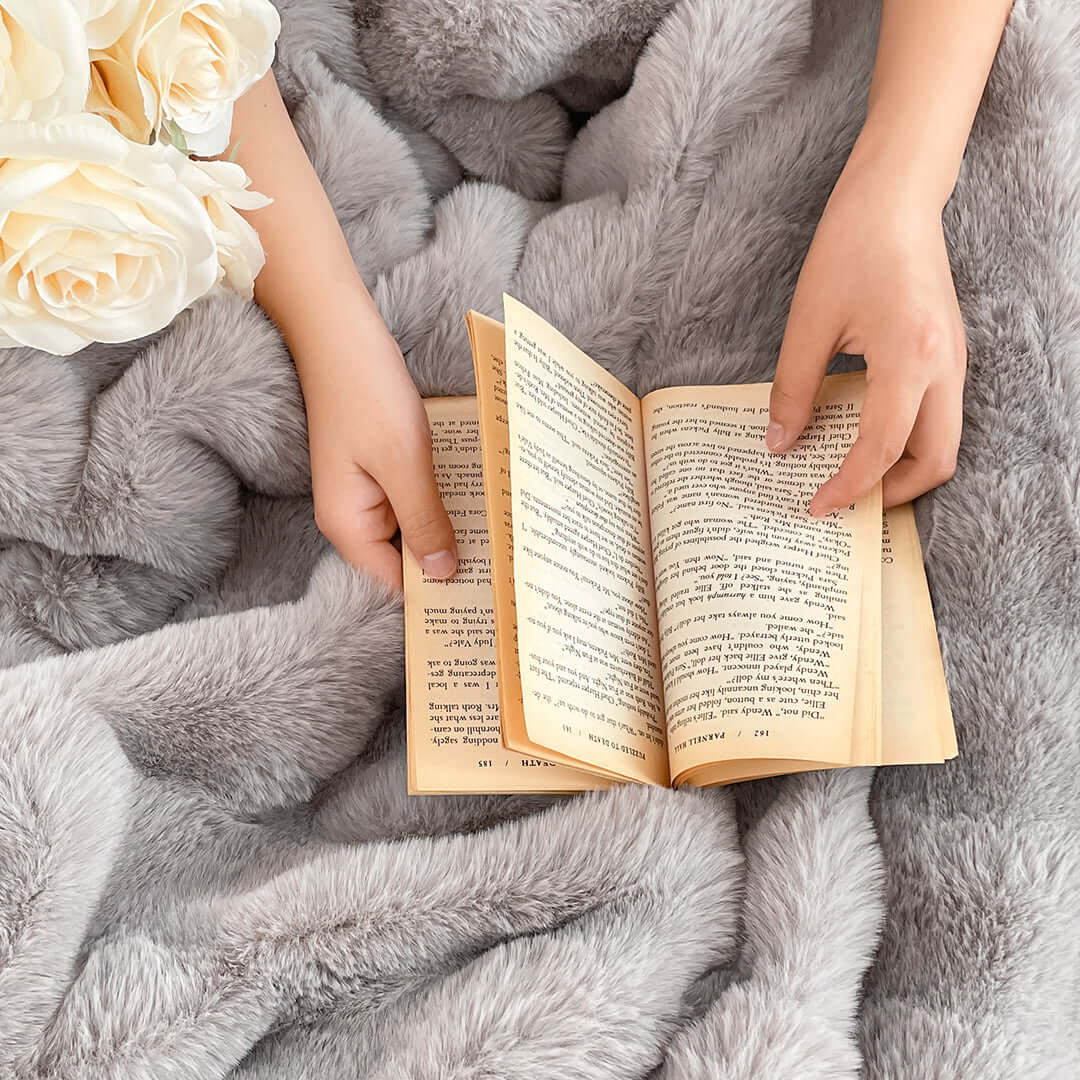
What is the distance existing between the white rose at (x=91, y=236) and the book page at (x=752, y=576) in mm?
317

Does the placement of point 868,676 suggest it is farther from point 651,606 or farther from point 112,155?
point 112,155

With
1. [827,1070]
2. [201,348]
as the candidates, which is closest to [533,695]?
[827,1070]

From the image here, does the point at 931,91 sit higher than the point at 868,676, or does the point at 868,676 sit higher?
the point at 931,91

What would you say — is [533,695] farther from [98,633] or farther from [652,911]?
[98,633]

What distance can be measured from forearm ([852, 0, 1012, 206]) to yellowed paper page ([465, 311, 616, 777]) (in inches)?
11.3

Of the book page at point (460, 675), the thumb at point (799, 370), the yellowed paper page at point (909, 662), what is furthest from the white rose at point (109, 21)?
the yellowed paper page at point (909, 662)

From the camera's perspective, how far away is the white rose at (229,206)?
1.79ft

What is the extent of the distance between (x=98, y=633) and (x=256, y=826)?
0.63 ft

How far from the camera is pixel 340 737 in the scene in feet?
2.13

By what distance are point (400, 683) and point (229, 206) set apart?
1.04 feet

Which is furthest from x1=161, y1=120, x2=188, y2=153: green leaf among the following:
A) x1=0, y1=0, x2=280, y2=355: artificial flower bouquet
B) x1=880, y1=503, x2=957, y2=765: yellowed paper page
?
x1=880, y1=503, x2=957, y2=765: yellowed paper page

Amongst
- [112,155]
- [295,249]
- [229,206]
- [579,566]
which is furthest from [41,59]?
[579,566]

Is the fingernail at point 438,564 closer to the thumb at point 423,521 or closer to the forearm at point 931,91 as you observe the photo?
the thumb at point 423,521

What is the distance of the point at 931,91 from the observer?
67 centimetres
